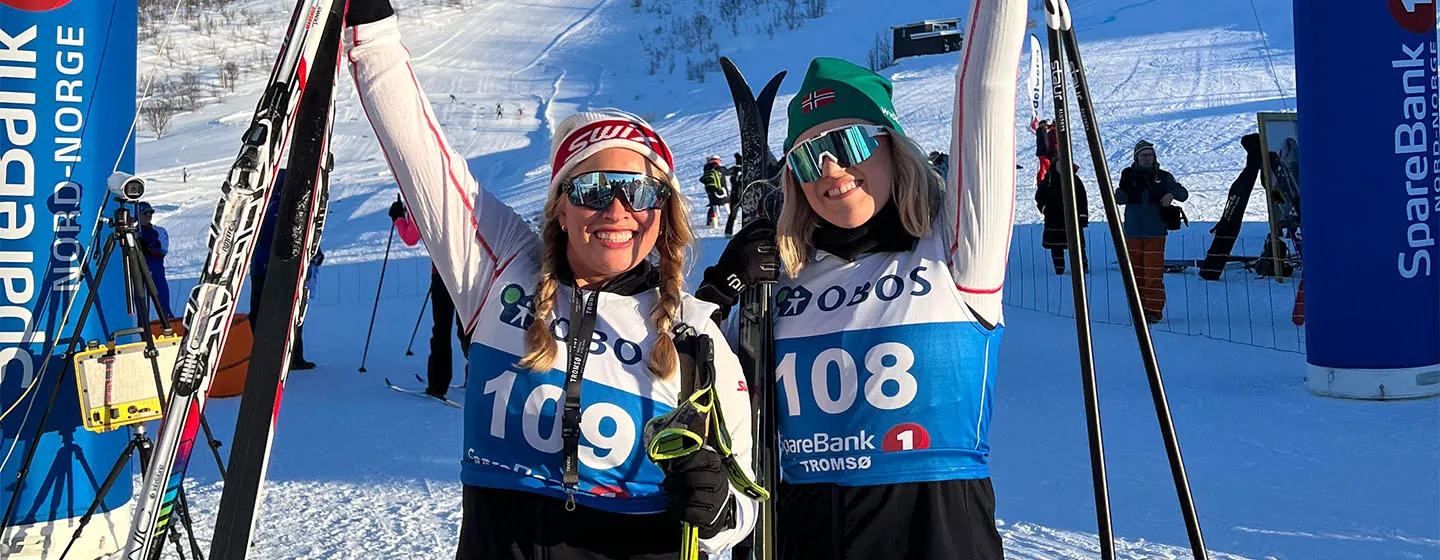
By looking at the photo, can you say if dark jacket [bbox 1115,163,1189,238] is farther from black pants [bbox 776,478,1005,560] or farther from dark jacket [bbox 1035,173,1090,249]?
black pants [bbox 776,478,1005,560]

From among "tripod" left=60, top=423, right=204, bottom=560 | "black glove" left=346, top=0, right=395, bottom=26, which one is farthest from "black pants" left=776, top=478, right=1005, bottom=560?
"tripod" left=60, top=423, right=204, bottom=560

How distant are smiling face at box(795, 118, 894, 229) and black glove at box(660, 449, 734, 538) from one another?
0.58 meters

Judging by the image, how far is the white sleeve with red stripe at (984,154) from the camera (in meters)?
2.41

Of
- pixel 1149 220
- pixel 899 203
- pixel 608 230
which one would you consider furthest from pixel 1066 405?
pixel 608 230

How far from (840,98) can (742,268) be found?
1.36ft

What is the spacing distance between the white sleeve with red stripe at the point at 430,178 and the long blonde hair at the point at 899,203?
0.54 metres

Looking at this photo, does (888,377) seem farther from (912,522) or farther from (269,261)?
(269,261)

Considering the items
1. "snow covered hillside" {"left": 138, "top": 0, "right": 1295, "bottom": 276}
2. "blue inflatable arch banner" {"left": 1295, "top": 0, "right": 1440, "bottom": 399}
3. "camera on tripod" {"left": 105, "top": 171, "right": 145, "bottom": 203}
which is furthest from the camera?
"snow covered hillside" {"left": 138, "top": 0, "right": 1295, "bottom": 276}

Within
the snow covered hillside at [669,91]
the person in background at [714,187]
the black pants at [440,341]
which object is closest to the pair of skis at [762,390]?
the black pants at [440,341]

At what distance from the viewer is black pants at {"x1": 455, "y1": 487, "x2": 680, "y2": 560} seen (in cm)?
229

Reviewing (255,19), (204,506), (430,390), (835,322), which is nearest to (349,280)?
(430,390)

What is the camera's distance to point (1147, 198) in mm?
10383

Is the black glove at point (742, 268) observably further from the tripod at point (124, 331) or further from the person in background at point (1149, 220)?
the person in background at point (1149, 220)

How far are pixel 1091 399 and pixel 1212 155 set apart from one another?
15132 mm
